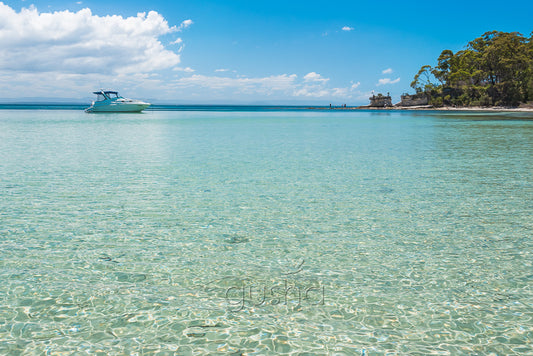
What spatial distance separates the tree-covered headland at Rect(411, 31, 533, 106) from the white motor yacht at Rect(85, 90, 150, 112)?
263 ft

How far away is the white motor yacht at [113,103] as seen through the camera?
225 feet

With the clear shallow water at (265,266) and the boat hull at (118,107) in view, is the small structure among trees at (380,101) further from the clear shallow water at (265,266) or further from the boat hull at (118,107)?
the clear shallow water at (265,266)

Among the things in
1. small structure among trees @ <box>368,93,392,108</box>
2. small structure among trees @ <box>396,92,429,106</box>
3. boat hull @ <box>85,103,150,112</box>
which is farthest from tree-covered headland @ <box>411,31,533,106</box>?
boat hull @ <box>85,103,150,112</box>

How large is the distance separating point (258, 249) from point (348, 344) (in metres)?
2.51

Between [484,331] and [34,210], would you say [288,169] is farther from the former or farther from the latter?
[484,331]

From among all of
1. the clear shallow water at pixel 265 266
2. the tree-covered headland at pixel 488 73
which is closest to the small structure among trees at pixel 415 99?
the tree-covered headland at pixel 488 73

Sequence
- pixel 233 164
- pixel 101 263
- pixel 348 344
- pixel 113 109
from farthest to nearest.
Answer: pixel 113 109 < pixel 233 164 < pixel 101 263 < pixel 348 344

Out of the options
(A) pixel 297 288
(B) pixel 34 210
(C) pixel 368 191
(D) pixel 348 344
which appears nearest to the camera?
(D) pixel 348 344

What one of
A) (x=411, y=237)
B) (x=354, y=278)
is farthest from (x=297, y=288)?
(x=411, y=237)

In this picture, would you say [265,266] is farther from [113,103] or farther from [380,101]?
[380,101]

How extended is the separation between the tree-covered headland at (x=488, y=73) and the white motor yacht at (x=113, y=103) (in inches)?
3152

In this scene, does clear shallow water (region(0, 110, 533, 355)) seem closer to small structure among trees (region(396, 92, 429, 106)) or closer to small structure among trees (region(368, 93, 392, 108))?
small structure among trees (region(396, 92, 429, 106))

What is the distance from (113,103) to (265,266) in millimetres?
71410

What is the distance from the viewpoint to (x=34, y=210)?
7.55 metres
